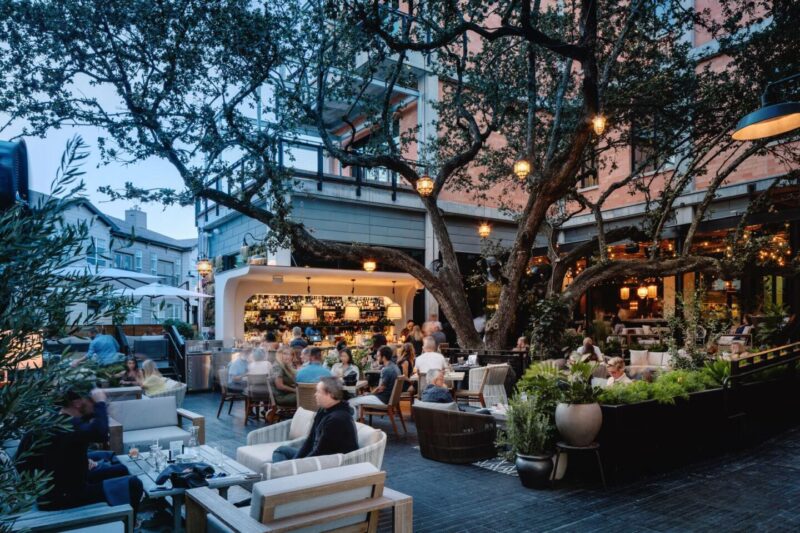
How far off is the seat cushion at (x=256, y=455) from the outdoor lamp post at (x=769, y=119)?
573 cm

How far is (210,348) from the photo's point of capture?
48.0 feet

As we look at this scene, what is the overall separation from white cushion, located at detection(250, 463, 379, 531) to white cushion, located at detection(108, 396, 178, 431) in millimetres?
4470

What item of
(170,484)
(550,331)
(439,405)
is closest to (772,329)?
(550,331)

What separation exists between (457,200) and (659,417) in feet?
45.5

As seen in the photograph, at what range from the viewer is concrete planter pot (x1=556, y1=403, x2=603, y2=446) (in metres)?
5.88

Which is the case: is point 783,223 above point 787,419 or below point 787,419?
above

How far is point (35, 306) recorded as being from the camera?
1.74m

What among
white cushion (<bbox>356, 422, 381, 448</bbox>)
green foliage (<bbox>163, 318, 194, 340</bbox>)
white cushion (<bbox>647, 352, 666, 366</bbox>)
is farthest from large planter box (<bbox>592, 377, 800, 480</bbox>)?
green foliage (<bbox>163, 318, 194, 340</bbox>)

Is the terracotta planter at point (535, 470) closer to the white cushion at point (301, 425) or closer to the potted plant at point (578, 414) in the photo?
the potted plant at point (578, 414)

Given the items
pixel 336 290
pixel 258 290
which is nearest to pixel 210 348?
pixel 258 290

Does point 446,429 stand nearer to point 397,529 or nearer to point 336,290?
point 397,529

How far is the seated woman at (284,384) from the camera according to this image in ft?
29.3

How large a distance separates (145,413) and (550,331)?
720 cm

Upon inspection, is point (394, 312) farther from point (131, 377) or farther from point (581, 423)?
point (581, 423)
